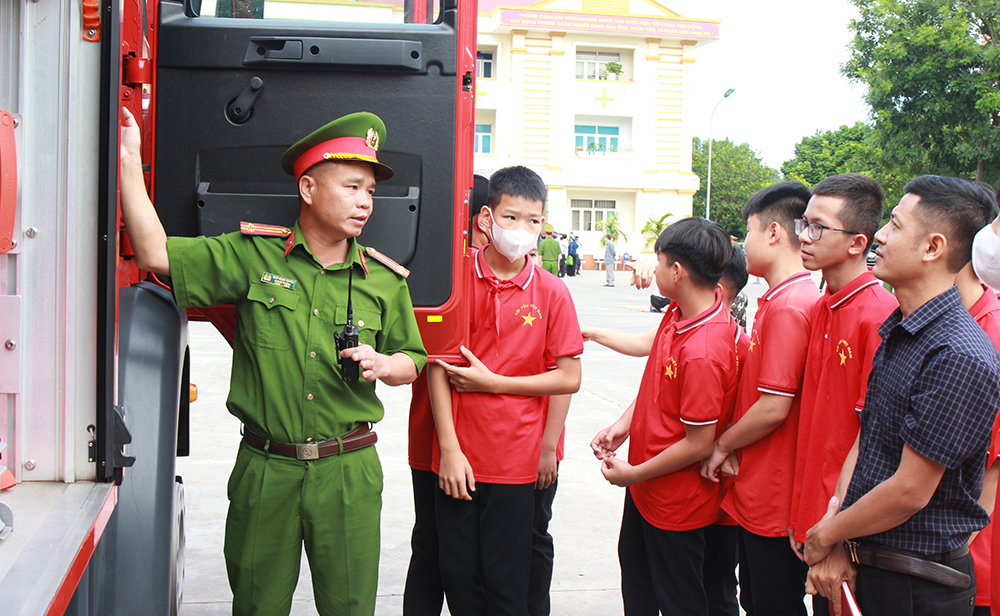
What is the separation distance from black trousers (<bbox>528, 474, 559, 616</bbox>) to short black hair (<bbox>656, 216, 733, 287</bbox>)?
0.91 m

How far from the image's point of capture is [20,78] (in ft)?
5.09

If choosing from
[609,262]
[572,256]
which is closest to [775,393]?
[609,262]

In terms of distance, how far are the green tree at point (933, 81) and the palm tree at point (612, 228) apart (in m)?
15.7

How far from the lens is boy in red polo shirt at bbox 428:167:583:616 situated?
2615 millimetres

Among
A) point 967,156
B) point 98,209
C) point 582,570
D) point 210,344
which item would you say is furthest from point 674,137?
point 98,209

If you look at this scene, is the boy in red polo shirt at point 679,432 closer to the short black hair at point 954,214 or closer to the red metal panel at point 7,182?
the short black hair at point 954,214

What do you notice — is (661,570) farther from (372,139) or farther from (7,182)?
(7,182)

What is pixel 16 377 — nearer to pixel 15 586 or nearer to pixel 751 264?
pixel 15 586

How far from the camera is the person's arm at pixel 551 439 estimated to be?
2818mm

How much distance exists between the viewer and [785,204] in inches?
104

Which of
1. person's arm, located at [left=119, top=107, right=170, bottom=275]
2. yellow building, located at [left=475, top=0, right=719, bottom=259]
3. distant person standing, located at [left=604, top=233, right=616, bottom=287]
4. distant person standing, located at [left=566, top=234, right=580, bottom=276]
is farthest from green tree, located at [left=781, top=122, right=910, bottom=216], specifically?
person's arm, located at [left=119, top=107, right=170, bottom=275]

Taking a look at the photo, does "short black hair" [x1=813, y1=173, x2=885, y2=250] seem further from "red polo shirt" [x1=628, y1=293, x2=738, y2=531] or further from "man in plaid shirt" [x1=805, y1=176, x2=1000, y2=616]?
"red polo shirt" [x1=628, y1=293, x2=738, y2=531]

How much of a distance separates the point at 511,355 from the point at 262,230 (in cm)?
87

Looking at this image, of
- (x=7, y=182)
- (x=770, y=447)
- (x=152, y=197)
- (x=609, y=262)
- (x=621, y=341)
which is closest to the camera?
(x=7, y=182)
